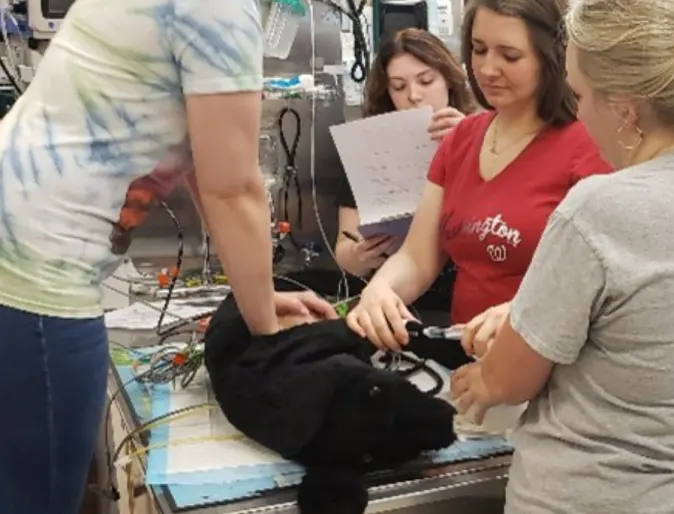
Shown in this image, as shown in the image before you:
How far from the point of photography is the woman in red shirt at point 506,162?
143 cm

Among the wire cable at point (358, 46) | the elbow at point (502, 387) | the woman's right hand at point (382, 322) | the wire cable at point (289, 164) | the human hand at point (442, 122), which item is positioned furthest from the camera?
the wire cable at point (358, 46)

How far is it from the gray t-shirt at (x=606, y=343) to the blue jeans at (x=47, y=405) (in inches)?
20.9

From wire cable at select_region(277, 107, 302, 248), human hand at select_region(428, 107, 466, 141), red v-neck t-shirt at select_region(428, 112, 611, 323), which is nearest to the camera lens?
red v-neck t-shirt at select_region(428, 112, 611, 323)

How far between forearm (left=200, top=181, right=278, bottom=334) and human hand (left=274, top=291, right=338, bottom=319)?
0.14 m

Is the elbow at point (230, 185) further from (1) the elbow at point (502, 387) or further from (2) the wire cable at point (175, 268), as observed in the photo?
(2) the wire cable at point (175, 268)

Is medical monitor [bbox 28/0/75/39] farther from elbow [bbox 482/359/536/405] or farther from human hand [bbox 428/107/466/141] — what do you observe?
elbow [bbox 482/359/536/405]

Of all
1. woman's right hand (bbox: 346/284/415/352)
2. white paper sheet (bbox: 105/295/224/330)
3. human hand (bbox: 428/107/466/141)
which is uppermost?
human hand (bbox: 428/107/466/141)

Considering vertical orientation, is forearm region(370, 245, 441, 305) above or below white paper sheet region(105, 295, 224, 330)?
above

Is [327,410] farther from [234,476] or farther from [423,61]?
[423,61]

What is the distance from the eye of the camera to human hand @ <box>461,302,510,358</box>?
3.85 ft

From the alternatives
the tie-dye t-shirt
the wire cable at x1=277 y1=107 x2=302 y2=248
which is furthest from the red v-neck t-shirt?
the wire cable at x1=277 y1=107 x2=302 y2=248

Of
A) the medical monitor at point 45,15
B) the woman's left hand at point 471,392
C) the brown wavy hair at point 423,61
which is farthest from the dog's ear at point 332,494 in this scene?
the medical monitor at point 45,15

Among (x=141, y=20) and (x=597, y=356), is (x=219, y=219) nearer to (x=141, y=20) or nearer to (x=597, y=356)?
(x=141, y=20)

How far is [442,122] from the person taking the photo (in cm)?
186
